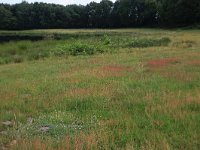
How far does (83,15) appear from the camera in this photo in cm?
13025

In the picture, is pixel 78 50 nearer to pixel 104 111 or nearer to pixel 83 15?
pixel 104 111

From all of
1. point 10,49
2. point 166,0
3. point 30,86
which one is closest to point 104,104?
point 30,86

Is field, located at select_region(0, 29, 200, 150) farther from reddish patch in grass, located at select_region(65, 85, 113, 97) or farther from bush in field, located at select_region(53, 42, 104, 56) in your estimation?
bush in field, located at select_region(53, 42, 104, 56)

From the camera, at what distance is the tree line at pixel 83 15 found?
10861 cm

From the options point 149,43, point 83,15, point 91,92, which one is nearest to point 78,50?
point 149,43

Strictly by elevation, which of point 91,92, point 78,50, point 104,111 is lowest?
point 78,50

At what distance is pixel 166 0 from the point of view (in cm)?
9088

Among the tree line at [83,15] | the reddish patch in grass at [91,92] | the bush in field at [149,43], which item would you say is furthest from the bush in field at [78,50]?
the tree line at [83,15]

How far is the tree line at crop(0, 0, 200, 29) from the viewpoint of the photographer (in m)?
109

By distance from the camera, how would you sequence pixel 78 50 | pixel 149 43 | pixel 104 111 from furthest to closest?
pixel 149 43 < pixel 78 50 < pixel 104 111

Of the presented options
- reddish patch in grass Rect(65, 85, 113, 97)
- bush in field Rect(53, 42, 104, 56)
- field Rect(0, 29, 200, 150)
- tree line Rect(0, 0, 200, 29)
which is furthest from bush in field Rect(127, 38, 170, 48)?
tree line Rect(0, 0, 200, 29)

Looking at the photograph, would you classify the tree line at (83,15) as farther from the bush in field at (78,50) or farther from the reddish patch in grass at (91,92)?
the reddish patch in grass at (91,92)

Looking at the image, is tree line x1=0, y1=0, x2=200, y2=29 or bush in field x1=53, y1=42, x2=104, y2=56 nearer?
bush in field x1=53, y1=42, x2=104, y2=56

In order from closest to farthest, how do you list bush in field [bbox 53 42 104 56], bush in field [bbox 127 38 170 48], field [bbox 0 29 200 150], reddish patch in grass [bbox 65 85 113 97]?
field [bbox 0 29 200 150] < reddish patch in grass [bbox 65 85 113 97] < bush in field [bbox 53 42 104 56] < bush in field [bbox 127 38 170 48]
